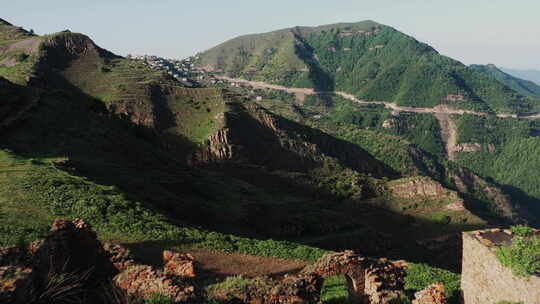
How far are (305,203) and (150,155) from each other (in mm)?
18049

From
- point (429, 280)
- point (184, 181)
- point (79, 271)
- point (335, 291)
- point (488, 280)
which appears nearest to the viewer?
point (79, 271)

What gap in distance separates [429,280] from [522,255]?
30.4 ft

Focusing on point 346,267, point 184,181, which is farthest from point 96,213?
point 184,181

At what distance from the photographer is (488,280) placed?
43.5 ft

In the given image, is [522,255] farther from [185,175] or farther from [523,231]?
[185,175]

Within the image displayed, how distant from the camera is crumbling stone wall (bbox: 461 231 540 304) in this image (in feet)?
38.5

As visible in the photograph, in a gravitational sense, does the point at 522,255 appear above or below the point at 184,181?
above

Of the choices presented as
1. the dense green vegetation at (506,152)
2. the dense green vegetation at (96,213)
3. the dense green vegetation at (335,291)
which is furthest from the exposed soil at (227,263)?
the dense green vegetation at (506,152)

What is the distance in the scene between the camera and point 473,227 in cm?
5472

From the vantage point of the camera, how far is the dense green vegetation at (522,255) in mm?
11859

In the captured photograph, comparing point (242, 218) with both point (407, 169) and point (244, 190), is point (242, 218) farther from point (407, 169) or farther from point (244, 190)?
point (407, 169)

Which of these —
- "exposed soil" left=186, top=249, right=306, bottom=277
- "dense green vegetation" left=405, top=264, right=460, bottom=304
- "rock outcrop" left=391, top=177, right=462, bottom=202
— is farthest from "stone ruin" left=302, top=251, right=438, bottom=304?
"rock outcrop" left=391, top=177, right=462, bottom=202

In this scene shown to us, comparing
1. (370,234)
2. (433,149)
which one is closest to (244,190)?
(370,234)

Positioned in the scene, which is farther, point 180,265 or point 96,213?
point 96,213
